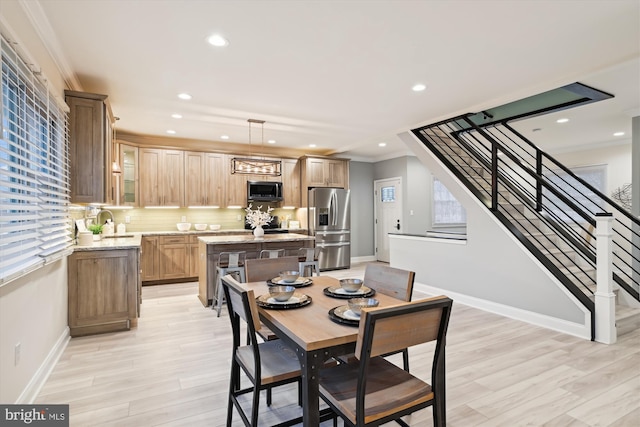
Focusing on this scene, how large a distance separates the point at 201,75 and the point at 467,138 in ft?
16.0

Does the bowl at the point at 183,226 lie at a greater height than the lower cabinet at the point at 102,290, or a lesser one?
greater

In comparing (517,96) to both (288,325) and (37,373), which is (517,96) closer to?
(288,325)

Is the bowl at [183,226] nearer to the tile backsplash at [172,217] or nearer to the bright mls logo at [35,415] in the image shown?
Result: the tile backsplash at [172,217]

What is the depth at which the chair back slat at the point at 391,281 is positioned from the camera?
86.5 inches

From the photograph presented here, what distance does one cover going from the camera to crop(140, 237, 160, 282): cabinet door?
230 inches

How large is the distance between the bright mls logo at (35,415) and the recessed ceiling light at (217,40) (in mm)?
2784

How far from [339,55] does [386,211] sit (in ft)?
18.7

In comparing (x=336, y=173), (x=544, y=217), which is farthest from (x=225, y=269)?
(x=544, y=217)

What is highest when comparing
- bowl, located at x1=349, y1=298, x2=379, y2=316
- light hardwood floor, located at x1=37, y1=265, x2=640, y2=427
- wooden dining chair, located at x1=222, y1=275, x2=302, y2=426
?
bowl, located at x1=349, y1=298, x2=379, y2=316

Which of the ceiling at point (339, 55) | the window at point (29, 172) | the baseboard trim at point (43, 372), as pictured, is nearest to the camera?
the window at point (29, 172)

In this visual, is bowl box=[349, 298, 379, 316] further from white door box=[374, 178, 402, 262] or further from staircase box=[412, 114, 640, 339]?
white door box=[374, 178, 402, 262]

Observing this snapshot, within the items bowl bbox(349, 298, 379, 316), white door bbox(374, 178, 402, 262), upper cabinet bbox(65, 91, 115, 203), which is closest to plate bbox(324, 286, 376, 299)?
bowl bbox(349, 298, 379, 316)

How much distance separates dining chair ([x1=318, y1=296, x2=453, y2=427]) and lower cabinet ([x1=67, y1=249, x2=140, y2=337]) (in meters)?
2.88

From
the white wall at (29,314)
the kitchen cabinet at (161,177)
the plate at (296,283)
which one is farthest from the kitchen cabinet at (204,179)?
the plate at (296,283)
